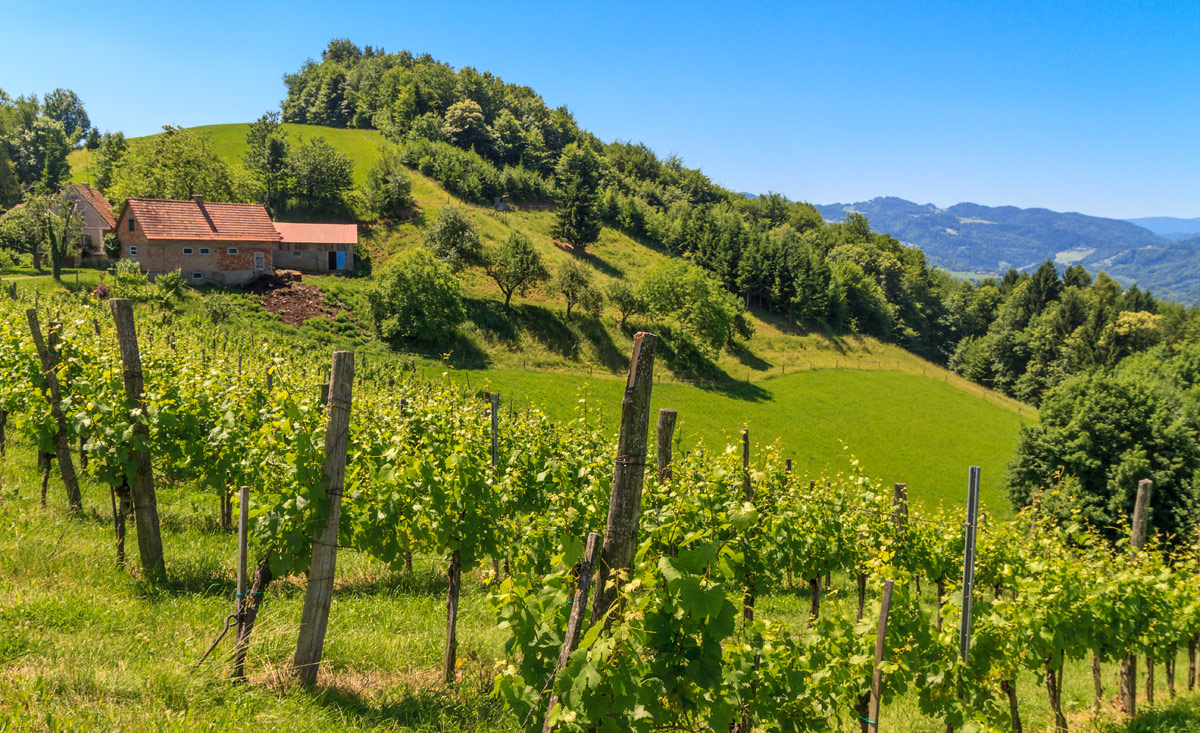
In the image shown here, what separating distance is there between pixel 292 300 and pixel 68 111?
9859 centimetres

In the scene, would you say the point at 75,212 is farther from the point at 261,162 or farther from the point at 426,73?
the point at 426,73

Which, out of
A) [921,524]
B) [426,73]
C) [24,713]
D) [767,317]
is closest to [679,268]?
[767,317]

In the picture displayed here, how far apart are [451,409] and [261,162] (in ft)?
182

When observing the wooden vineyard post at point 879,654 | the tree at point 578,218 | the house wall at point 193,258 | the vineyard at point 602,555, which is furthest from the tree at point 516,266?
the wooden vineyard post at point 879,654

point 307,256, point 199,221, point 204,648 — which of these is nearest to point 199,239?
point 199,221

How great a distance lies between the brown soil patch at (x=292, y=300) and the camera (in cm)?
3500

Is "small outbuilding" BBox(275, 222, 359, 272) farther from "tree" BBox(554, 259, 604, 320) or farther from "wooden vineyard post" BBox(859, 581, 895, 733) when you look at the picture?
"wooden vineyard post" BBox(859, 581, 895, 733)

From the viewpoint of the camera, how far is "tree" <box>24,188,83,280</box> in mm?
33812

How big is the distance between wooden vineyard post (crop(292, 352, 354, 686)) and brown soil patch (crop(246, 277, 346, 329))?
107 feet

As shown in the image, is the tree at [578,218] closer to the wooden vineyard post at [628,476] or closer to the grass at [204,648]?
the grass at [204,648]

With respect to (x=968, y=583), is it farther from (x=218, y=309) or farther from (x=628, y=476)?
(x=218, y=309)

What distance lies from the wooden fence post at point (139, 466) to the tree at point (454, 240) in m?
38.1

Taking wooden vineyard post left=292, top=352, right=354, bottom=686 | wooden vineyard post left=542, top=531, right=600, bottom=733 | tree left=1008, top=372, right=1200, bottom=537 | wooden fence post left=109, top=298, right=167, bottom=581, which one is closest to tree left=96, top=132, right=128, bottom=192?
wooden fence post left=109, top=298, right=167, bottom=581

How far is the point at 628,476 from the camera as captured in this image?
341 cm
